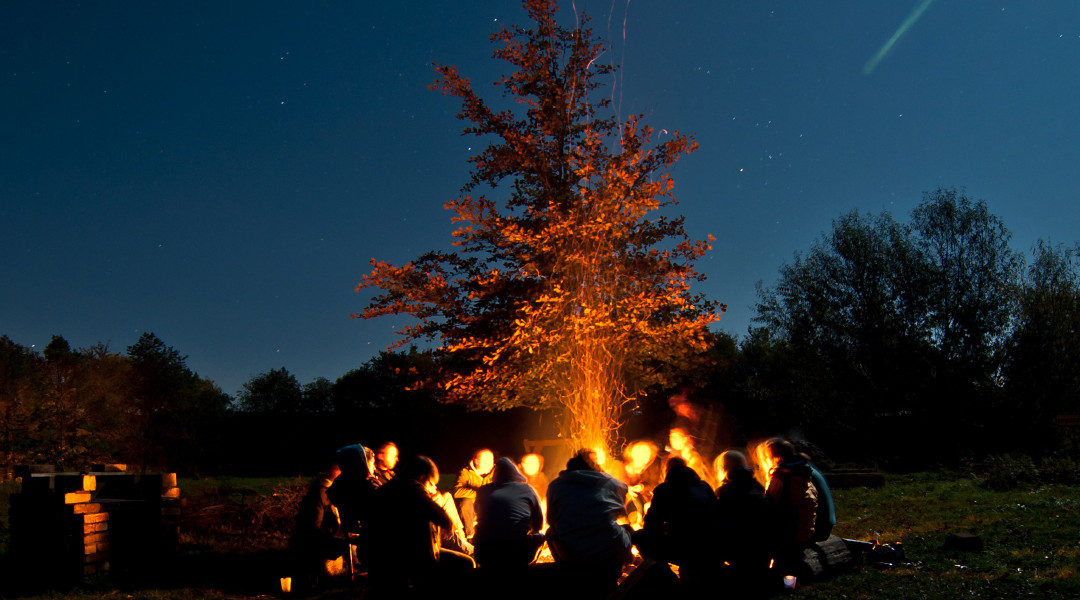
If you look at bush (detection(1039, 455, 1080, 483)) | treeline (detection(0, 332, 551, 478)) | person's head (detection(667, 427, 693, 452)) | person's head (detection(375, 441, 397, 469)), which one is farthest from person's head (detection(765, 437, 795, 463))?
treeline (detection(0, 332, 551, 478))

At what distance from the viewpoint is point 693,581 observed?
5.57m

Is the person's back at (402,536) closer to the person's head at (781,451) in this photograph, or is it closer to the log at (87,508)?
the person's head at (781,451)

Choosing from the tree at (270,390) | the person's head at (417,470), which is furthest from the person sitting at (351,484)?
the tree at (270,390)

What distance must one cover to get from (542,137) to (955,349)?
20.9 meters

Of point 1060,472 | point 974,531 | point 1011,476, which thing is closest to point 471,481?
point 974,531

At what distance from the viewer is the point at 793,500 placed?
249 inches

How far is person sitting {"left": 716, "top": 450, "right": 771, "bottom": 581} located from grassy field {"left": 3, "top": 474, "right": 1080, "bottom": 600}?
0.98m

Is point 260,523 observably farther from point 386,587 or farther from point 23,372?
point 23,372

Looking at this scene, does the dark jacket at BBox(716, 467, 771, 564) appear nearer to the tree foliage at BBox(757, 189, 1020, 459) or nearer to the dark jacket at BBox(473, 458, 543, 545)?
the dark jacket at BBox(473, 458, 543, 545)

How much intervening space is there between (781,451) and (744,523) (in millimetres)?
1175

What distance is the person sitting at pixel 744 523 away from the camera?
5.64 meters

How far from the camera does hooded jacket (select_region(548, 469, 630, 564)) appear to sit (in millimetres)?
5426

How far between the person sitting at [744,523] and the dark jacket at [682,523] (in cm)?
16

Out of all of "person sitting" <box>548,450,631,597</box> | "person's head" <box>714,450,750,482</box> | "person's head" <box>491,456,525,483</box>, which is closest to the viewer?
"person sitting" <box>548,450,631,597</box>
